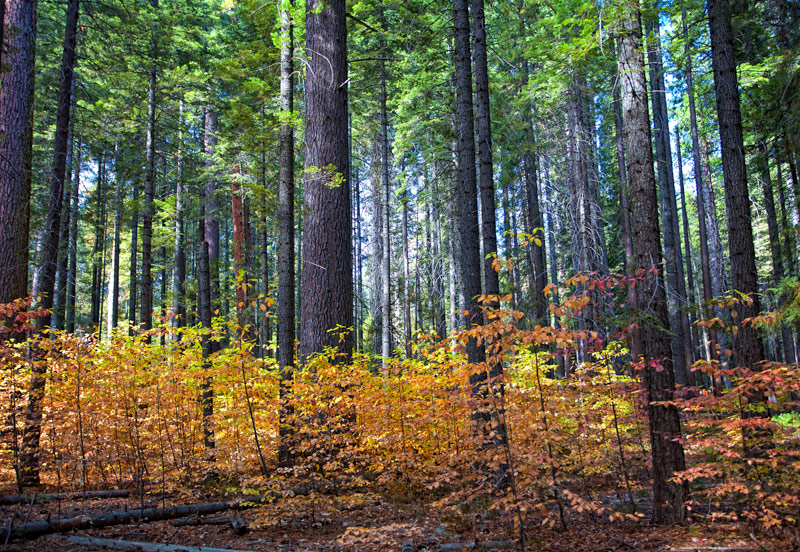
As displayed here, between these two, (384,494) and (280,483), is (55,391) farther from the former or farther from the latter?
(384,494)

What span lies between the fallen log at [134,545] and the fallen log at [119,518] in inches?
8.0

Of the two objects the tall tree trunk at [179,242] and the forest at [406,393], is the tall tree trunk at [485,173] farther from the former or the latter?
the tall tree trunk at [179,242]

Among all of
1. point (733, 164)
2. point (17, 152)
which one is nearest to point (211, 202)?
point (17, 152)

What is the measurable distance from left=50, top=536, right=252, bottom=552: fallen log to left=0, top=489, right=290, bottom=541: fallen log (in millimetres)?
204

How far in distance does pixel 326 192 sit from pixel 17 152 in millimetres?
5283

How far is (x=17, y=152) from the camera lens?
816 centimetres

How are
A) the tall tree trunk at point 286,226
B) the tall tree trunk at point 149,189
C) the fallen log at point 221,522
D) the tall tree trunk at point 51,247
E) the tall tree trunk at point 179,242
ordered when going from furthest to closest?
the tall tree trunk at point 179,242, the tall tree trunk at point 149,189, the tall tree trunk at point 286,226, the tall tree trunk at point 51,247, the fallen log at point 221,522

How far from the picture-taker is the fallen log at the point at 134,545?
4891 millimetres

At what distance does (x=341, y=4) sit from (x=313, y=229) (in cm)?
396

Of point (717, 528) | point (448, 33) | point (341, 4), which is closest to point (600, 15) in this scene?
point (341, 4)

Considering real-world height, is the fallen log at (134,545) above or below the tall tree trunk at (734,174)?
below

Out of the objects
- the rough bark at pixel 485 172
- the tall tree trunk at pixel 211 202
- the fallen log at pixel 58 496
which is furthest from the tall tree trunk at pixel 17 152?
the rough bark at pixel 485 172

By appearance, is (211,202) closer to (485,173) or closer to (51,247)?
(51,247)

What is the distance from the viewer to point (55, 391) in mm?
7273
